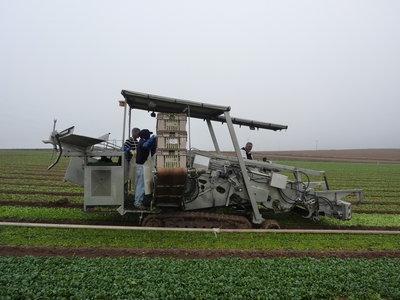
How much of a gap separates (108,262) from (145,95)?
4117mm

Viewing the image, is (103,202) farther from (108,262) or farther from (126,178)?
(108,262)

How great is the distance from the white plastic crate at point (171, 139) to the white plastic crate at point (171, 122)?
0.34 feet

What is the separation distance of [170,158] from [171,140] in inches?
18.0

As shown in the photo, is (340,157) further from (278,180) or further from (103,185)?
(103,185)

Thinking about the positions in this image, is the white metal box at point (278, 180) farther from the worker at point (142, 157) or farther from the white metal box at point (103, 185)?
the white metal box at point (103, 185)

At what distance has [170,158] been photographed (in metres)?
7.43

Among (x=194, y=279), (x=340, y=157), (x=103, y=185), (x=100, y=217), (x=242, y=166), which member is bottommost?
(x=194, y=279)

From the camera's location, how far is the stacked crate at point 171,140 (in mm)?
7402

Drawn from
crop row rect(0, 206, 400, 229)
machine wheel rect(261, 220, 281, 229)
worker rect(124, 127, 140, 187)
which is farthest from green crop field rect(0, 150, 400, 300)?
worker rect(124, 127, 140, 187)

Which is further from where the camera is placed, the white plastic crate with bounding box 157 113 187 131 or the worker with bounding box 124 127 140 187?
the worker with bounding box 124 127 140 187

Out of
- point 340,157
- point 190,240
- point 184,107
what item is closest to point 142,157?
point 184,107

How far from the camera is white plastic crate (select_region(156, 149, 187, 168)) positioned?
24.3 ft

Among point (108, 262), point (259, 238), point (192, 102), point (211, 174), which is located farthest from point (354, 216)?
point (108, 262)

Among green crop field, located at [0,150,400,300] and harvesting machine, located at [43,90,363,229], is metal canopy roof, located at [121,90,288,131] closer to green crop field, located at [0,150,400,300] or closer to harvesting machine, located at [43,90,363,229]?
harvesting machine, located at [43,90,363,229]
